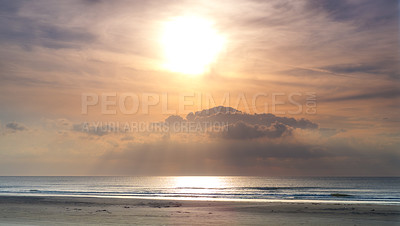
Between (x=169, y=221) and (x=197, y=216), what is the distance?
3118mm

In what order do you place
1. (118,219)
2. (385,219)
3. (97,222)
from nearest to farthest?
(97,222), (118,219), (385,219)

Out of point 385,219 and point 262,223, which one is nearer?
point 262,223

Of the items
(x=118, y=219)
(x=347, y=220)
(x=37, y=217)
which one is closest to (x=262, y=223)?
(x=347, y=220)

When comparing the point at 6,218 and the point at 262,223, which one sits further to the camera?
the point at 6,218

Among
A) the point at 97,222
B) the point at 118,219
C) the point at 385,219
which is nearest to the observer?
the point at 97,222

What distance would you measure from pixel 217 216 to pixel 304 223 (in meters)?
5.46

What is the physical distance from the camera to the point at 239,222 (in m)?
21.0

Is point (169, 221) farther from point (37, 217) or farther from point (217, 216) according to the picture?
point (37, 217)

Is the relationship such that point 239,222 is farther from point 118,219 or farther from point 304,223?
point 118,219

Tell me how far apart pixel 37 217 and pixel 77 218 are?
102 inches

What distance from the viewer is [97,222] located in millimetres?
19969

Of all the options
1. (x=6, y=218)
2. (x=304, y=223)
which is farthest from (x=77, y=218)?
(x=304, y=223)

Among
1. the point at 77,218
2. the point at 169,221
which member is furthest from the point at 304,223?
the point at 77,218

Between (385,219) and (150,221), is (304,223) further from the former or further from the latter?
(150,221)
